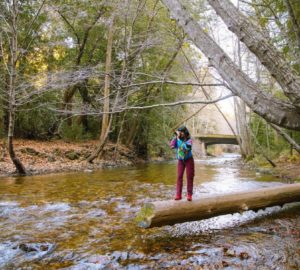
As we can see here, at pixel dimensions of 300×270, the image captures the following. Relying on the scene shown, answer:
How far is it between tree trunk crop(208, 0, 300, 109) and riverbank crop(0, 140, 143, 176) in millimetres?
9933

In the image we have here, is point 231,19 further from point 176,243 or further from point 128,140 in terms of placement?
point 128,140

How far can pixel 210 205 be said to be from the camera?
16.3 feet

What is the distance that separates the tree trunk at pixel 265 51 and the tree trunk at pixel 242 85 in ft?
0.60

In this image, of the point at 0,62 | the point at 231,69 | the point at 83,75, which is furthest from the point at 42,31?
the point at 231,69

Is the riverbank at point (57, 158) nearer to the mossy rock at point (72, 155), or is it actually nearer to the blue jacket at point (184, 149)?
the mossy rock at point (72, 155)

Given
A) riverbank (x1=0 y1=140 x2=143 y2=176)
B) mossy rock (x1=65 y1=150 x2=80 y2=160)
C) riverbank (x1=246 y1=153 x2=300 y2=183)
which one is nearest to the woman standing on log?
riverbank (x1=246 y1=153 x2=300 y2=183)

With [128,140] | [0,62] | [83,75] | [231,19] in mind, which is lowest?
[128,140]

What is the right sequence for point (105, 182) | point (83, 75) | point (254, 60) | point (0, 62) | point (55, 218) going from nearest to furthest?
point (55, 218) → point (105, 182) → point (83, 75) → point (0, 62) → point (254, 60)

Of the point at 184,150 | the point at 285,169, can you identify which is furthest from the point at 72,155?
the point at 184,150

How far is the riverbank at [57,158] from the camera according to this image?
506 inches

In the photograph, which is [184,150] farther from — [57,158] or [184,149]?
[57,158]

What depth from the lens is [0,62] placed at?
14.9m

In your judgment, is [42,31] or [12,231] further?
[42,31]

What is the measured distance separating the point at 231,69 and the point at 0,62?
13.5 meters
